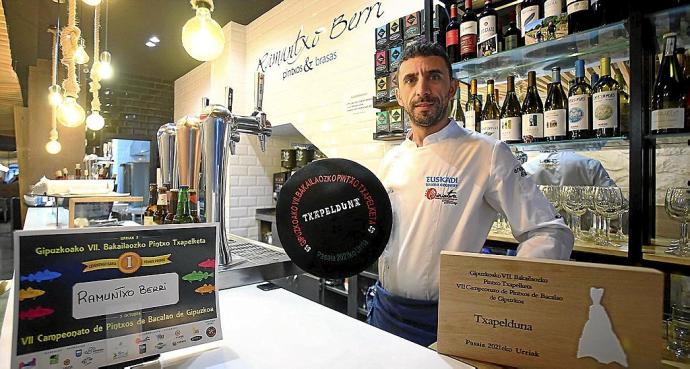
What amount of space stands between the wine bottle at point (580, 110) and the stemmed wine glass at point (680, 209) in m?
0.35

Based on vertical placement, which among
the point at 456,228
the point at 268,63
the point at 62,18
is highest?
the point at 62,18

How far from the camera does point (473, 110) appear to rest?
2.02 metres

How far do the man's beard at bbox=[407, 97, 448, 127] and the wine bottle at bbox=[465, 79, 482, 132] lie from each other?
47 cm

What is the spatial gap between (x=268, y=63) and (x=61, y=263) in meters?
3.56

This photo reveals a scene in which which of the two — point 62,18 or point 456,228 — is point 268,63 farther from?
point 456,228

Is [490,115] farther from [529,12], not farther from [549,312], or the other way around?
[549,312]

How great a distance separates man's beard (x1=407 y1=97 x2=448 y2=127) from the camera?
1456 millimetres

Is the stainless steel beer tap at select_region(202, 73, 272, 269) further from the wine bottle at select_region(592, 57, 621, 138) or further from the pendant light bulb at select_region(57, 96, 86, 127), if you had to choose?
the pendant light bulb at select_region(57, 96, 86, 127)

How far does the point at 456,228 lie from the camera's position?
1351mm

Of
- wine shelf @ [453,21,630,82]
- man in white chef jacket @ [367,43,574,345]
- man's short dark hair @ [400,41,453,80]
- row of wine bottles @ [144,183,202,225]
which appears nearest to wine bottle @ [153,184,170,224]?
row of wine bottles @ [144,183,202,225]

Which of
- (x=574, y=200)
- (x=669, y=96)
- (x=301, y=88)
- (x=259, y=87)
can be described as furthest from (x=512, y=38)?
(x=301, y=88)

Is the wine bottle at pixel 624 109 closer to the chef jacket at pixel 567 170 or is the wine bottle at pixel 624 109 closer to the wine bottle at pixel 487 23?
the chef jacket at pixel 567 170

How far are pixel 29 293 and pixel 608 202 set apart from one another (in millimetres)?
1738

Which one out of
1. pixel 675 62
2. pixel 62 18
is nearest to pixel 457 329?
pixel 675 62
